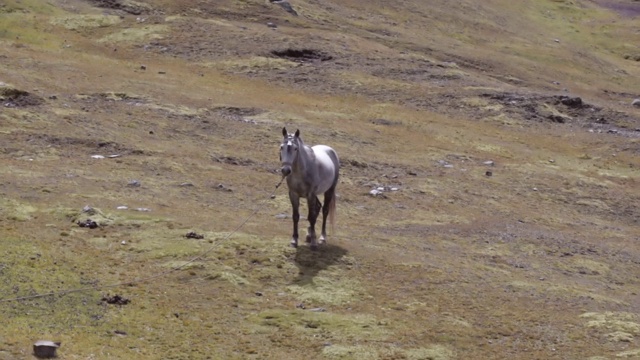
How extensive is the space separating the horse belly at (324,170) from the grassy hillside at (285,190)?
51.4 inches

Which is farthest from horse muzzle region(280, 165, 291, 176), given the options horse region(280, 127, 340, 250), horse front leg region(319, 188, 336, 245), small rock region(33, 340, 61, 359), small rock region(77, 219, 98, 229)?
small rock region(33, 340, 61, 359)

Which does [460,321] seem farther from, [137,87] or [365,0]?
[365,0]

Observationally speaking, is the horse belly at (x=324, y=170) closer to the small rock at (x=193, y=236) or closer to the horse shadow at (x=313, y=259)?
the horse shadow at (x=313, y=259)

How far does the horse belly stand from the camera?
20.9 metres

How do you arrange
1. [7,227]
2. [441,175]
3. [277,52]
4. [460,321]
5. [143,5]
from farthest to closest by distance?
[143,5], [277,52], [441,175], [7,227], [460,321]

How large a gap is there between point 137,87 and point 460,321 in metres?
22.5

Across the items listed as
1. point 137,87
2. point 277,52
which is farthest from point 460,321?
point 277,52

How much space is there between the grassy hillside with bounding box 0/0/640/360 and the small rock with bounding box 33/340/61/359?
0.20m

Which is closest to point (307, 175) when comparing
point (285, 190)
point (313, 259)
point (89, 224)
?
point (313, 259)

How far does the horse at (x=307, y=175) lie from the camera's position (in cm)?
1958

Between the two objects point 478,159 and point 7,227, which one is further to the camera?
point 478,159

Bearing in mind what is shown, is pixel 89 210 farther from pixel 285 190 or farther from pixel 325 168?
pixel 285 190

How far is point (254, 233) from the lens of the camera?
21766mm

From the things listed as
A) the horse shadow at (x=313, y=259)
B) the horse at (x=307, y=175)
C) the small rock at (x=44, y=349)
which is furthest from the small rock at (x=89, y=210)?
the small rock at (x=44, y=349)
